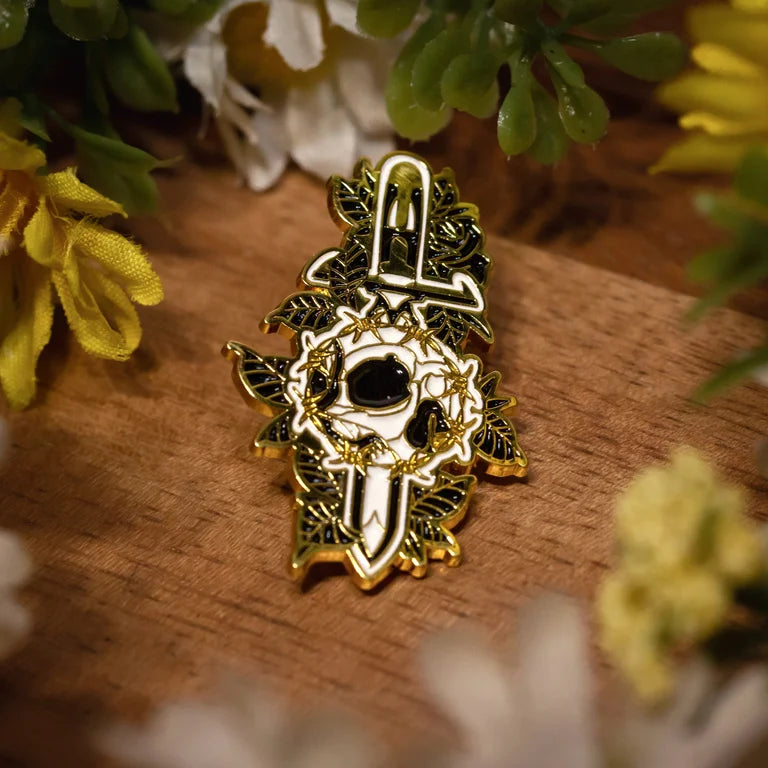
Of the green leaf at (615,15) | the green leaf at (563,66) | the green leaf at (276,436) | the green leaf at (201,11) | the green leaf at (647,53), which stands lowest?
the green leaf at (276,436)

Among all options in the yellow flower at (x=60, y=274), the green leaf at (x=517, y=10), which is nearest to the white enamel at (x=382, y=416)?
the yellow flower at (x=60, y=274)

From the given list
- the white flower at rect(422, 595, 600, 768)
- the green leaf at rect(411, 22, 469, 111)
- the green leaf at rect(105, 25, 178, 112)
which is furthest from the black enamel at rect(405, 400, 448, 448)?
the green leaf at rect(105, 25, 178, 112)

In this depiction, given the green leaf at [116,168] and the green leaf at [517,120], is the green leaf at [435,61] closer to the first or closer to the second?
the green leaf at [517,120]

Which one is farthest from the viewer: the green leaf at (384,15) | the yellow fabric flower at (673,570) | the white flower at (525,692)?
the green leaf at (384,15)

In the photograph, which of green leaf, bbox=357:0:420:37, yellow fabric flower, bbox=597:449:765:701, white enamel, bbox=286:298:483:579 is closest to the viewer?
yellow fabric flower, bbox=597:449:765:701

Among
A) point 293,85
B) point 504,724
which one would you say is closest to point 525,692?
point 504,724

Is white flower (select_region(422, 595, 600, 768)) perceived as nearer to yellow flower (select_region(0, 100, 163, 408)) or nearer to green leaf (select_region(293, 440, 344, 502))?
green leaf (select_region(293, 440, 344, 502))

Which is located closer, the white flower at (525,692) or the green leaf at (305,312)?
the white flower at (525,692)
